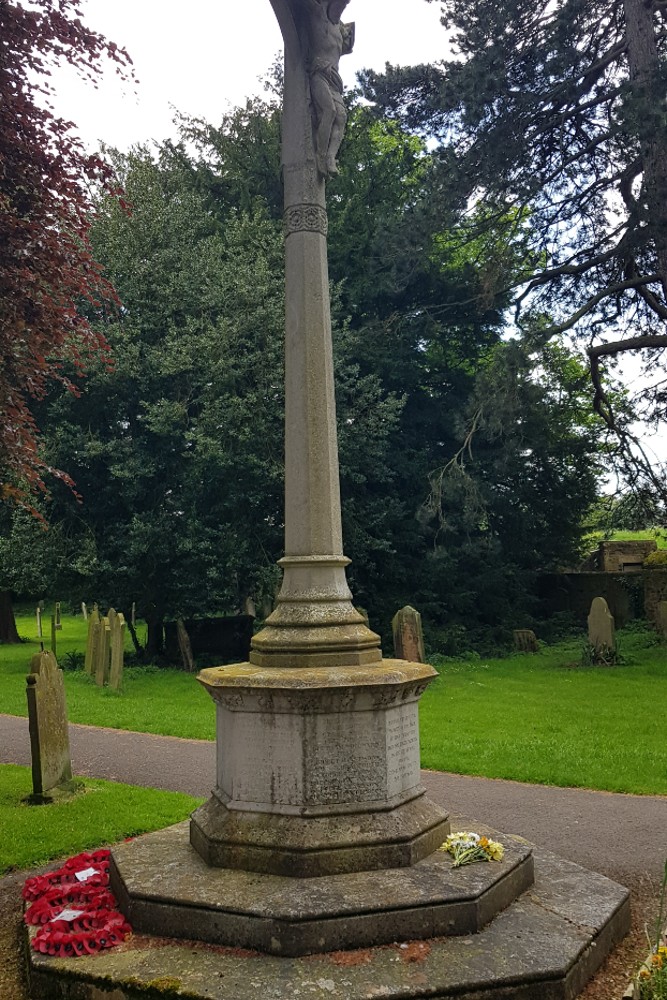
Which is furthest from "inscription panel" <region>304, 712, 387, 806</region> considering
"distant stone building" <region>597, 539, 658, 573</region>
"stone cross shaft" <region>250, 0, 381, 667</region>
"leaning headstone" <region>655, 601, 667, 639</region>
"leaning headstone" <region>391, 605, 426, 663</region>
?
"distant stone building" <region>597, 539, 658, 573</region>

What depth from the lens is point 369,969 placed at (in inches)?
149

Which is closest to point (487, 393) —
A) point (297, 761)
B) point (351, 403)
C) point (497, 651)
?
point (351, 403)

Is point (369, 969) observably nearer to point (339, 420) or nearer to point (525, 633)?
point (339, 420)

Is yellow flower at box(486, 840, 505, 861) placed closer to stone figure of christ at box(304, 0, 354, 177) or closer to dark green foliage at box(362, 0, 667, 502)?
stone figure of christ at box(304, 0, 354, 177)

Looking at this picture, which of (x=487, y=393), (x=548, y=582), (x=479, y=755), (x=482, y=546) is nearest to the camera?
(x=479, y=755)

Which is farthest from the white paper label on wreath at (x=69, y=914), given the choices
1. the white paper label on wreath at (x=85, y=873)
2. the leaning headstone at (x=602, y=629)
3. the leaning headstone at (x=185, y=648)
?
the leaning headstone at (x=185, y=648)

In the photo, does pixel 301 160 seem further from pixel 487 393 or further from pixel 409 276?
pixel 409 276

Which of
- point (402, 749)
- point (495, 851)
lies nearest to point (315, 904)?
point (402, 749)

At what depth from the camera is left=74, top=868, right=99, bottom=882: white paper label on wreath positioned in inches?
198

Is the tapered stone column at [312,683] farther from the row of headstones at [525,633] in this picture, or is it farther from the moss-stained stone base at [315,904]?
the row of headstones at [525,633]

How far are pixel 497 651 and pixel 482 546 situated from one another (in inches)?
102

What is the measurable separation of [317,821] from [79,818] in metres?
3.59

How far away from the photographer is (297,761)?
4566mm

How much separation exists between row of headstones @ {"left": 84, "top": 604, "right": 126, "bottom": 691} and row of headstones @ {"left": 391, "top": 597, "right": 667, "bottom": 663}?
5269 millimetres
